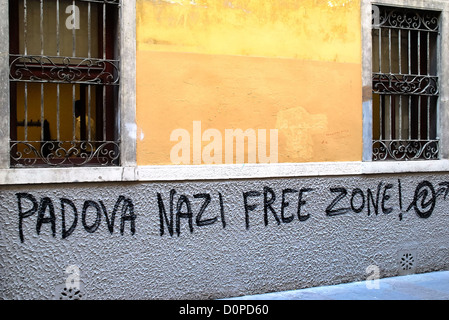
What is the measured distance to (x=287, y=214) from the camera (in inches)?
228

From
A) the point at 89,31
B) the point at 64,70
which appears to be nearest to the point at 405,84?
the point at 89,31

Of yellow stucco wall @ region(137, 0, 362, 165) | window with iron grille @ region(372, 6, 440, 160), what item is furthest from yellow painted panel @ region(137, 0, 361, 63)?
window with iron grille @ region(372, 6, 440, 160)

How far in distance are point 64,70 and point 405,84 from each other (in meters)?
3.92

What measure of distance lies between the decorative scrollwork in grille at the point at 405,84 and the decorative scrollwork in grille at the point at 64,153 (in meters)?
3.14

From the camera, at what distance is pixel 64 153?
16.5ft

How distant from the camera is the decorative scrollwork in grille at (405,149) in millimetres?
6395

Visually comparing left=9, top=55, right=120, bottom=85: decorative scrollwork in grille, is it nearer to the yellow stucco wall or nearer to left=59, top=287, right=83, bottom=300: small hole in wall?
the yellow stucco wall

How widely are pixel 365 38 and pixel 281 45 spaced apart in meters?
1.08

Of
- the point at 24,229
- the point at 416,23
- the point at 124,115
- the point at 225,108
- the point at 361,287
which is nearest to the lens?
the point at 24,229

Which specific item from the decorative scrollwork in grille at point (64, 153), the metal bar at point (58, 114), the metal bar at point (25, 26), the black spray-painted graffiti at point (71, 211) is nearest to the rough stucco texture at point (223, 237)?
the black spray-painted graffiti at point (71, 211)

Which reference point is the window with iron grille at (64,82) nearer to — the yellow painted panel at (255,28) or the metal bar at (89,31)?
the metal bar at (89,31)

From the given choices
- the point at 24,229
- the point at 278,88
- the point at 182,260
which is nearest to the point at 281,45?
the point at 278,88

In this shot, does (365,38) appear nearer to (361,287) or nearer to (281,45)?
(281,45)
